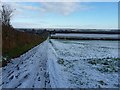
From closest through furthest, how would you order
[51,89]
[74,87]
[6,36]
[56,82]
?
[51,89] < [74,87] < [56,82] < [6,36]

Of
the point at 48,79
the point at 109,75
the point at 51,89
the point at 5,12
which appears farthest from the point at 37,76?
the point at 5,12

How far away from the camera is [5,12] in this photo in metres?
70.2

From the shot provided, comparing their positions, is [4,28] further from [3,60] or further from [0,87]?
[0,87]

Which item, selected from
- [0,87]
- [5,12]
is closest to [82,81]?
[0,87]

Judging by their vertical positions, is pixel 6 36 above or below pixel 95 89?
above

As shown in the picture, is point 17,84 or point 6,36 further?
point 6,36

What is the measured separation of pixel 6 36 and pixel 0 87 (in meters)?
15.9

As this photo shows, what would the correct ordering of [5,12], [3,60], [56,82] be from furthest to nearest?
[5,12] → [3,60] → [56,82]

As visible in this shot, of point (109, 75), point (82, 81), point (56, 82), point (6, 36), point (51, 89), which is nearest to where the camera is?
point (51, 89)

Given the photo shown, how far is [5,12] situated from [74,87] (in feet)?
205

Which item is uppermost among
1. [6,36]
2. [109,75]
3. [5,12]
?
[5,12]

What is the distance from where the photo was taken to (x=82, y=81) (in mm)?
11898

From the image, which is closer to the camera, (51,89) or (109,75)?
(51,89)

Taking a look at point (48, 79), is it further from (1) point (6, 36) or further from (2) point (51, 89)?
(1) point (6, 36)
